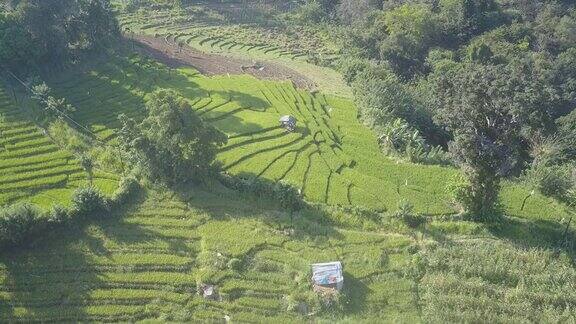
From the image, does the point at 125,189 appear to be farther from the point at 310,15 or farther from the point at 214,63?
the point at 310,15

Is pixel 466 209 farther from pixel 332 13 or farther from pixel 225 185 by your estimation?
pixel 332 13

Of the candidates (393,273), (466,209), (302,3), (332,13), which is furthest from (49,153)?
(302,3)

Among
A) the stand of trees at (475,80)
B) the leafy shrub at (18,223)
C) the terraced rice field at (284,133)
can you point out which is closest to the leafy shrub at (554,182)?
the stand of trees at (475,80)

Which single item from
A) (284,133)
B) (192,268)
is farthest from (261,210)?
(284,133)

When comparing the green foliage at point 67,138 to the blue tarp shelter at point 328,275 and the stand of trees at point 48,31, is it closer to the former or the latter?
the stand of trees at point 48,31

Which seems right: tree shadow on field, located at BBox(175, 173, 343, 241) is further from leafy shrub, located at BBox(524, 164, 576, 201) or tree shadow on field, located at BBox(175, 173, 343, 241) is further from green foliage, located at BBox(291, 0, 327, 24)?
green foliage, located at BBox(291, 0, 327, 24)

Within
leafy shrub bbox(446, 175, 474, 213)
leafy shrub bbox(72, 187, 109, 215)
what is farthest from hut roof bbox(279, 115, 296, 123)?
leafy shrub bbox(72, 187, 109, 215)
